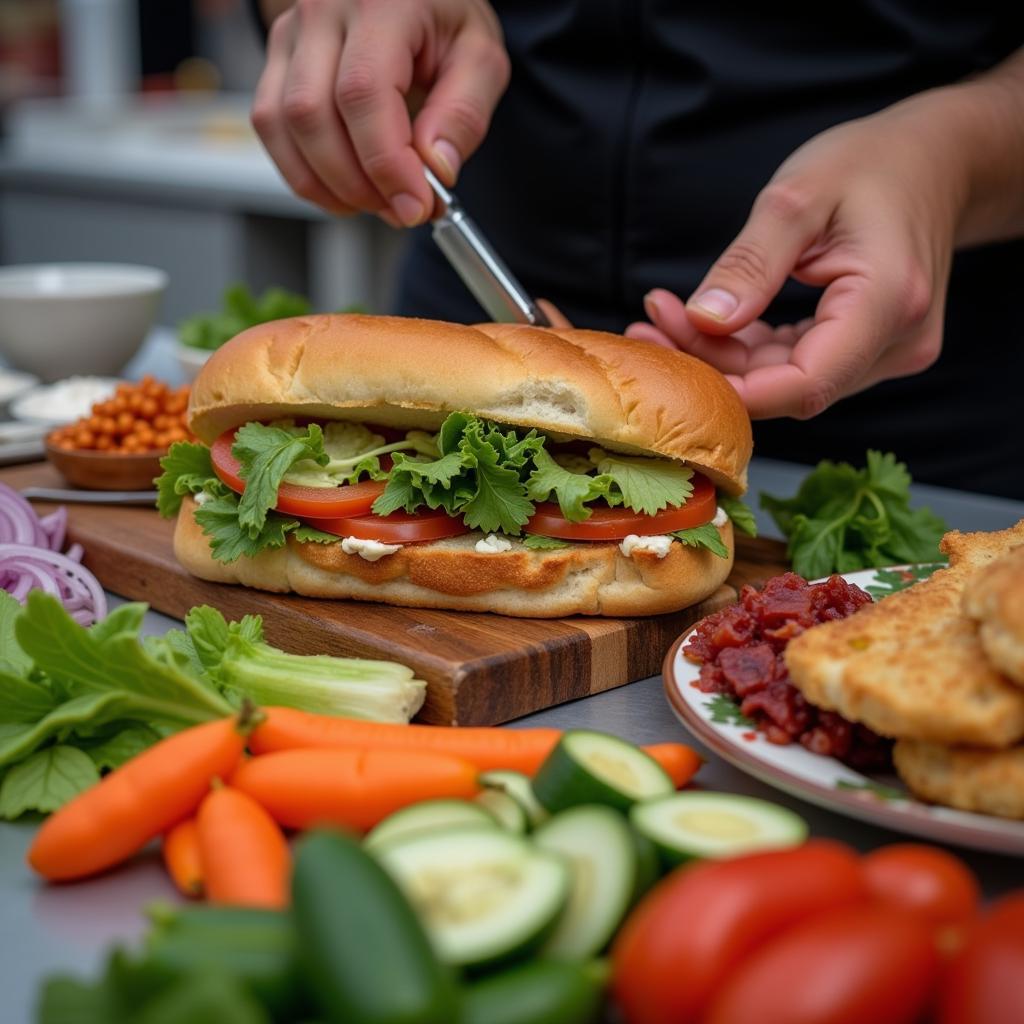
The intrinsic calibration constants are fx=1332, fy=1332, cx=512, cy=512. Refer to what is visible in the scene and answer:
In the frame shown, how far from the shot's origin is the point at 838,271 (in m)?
2.64

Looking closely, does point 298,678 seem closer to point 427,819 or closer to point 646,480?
point 427,819

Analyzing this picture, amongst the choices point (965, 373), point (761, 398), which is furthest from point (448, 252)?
point (965, 373)

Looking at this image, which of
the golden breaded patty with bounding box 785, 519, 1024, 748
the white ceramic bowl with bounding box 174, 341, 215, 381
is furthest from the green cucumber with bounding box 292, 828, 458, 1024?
the white ceramic bowl with bounding box 174, 341, 215, 381

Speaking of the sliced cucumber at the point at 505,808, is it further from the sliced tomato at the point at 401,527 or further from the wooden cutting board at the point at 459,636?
the sliced tomato at the point at 401,527

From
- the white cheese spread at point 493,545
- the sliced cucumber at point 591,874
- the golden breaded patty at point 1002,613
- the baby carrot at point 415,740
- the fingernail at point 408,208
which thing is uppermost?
the fingernail at point 408,208

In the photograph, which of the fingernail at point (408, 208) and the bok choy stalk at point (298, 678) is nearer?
the bok choy stalk at point (298, 678)

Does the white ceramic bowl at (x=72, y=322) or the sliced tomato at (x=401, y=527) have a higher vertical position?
the sliced tomato at (x=401, y=527)

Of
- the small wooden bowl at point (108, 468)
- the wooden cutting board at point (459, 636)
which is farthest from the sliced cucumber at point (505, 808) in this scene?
the small wooden bowl at point (108, 468)

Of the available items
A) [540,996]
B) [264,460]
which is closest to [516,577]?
[264,460]

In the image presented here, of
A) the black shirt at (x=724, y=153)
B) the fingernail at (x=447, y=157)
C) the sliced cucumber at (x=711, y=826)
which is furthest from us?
the black shirt at (x=724, y=153)

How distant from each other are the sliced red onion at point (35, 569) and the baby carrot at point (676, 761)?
1.07 meters

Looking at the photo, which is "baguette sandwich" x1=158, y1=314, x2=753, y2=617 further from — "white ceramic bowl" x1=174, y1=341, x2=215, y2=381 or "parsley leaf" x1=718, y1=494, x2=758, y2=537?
"white ceramic bowl" x1=174, y1=341, x2=215, y2=381

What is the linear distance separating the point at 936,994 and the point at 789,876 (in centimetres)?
15

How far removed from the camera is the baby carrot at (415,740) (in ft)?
5.65
